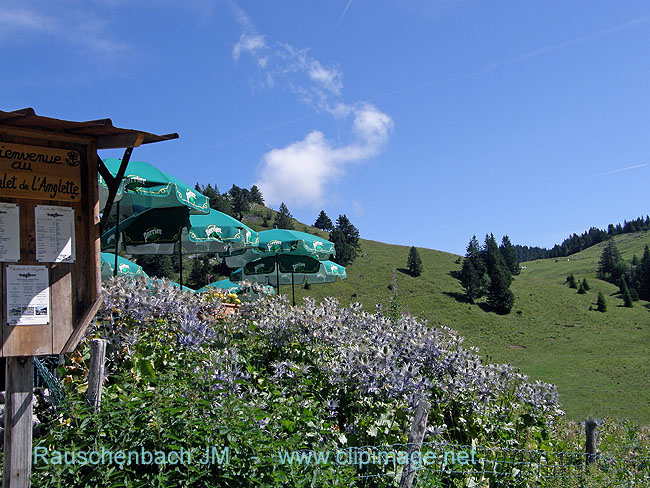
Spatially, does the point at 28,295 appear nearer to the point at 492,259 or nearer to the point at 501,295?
the point at 501,295

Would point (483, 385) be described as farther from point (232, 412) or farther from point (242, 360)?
point (232, 412)

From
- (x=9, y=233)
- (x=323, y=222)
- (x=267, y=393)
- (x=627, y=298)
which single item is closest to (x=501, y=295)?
(x=627, y=298)

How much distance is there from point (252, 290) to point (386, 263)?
188 ft

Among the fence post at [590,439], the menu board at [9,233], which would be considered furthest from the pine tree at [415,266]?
the menu board at [9,233]

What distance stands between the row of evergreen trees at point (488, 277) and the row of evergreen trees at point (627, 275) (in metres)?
18.6

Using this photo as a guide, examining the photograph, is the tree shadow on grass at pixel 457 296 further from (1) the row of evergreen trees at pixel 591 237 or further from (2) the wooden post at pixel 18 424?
(1) the row of evergreen trees at pixel 591 237

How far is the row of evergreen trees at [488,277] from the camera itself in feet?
179

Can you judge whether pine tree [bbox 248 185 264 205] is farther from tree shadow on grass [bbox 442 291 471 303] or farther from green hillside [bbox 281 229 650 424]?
tree shadow on grass [bbox 442 291 471 303]

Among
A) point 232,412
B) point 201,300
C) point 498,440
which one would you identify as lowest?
point 498,440

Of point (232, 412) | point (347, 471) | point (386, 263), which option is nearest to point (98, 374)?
point (232, 412)

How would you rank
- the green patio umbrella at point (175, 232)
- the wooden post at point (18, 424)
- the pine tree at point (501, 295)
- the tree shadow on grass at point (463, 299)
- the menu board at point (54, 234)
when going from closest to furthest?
1. the wooden post at point (18, 424)
2. the menu board at point (54, 234)
3. the green patio umbrella at point (175, 232)
4. the pine tree at point (501, 295)
5. the tree shadow on grass at point (463, 299)

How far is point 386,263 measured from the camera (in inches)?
2475

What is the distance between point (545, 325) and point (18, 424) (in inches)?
2195

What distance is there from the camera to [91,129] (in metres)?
3.02
